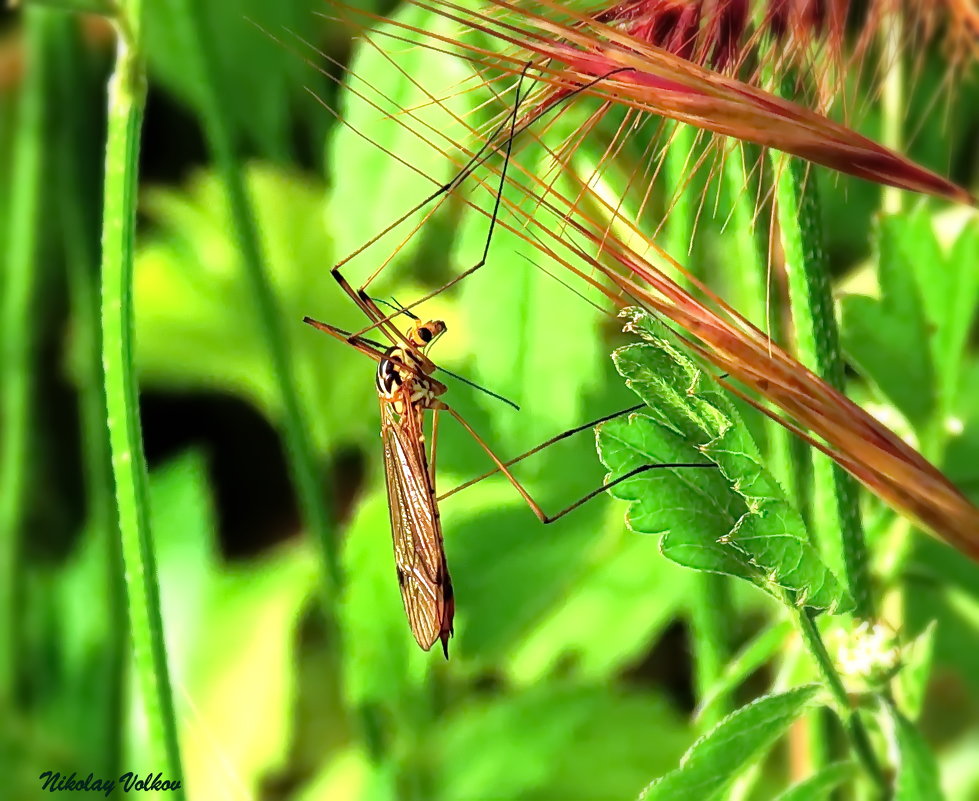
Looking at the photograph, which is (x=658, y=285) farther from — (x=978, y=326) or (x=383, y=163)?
(x=978, y=326)

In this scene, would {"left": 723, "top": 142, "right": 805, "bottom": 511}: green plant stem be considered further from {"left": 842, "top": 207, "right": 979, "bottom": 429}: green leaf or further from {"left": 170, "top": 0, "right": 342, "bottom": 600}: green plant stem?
{"left": 170, "top": 0, "right": 342, "bottom": 600}: green plant stem

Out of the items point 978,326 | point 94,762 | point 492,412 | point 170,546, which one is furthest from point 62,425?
point 978,326

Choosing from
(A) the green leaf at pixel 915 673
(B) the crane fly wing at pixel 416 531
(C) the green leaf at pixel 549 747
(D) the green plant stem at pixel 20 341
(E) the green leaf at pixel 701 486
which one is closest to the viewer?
(E) the green leaf at pixel 701 486

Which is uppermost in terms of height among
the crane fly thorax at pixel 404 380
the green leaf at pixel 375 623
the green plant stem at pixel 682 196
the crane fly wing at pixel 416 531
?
the green plant stem at pixel 682 196

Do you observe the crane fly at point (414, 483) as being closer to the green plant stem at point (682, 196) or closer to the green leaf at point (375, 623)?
the green leaf at point (375, 623)

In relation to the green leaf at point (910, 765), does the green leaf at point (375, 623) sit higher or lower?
lower

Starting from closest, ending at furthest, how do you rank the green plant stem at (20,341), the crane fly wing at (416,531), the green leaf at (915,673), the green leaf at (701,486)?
the green leaf at (701,486) < the green leaf at (915,673) < the crane fly wing at (416,531) < the green plant stem at (20,341)

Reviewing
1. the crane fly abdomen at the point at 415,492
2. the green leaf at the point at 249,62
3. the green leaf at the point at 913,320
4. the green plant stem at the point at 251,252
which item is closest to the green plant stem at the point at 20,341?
the green leaf at the point at 249,62
